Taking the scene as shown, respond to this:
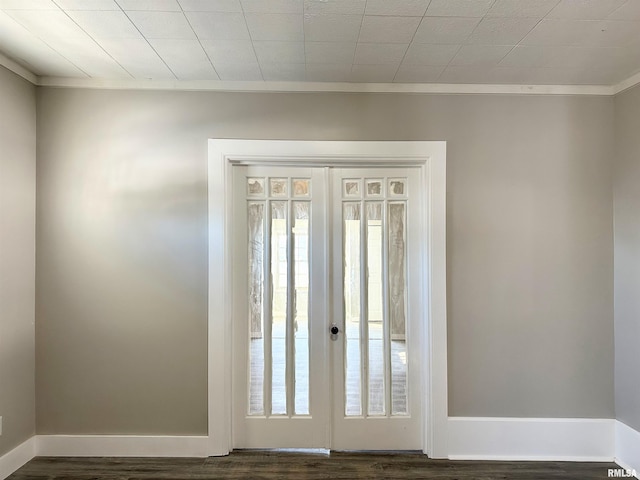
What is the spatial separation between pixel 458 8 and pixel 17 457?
11.8 ft

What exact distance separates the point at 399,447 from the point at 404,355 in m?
0.63

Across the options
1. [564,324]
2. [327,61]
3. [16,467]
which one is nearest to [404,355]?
[564,324]

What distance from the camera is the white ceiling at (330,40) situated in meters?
1.73

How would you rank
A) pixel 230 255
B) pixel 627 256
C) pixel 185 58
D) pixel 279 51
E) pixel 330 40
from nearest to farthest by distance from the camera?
pixel 330 40 < pixel 279 51 < pixel 185 58 < pixel 627 256 < pixel 230 255

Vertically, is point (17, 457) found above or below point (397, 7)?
below

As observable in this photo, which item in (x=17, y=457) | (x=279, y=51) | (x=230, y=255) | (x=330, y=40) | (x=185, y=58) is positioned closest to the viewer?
(x=330, y=40)

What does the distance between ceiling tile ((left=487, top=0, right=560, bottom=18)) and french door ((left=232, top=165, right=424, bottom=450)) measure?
1.07 meters

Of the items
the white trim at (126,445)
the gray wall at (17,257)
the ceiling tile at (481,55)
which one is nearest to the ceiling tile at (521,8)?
the ceiling tile at (481,55)

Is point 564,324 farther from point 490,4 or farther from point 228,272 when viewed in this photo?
point 228,272

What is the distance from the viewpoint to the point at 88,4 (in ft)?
5.64

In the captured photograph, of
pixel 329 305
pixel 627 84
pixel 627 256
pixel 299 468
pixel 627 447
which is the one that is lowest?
pixel 299 468

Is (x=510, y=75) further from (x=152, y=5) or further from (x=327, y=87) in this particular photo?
(x=152, y=5)

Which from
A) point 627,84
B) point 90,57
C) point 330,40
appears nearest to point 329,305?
point 330,40

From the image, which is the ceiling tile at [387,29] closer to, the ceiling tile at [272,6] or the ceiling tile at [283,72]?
the ceiling tile at [272,6]
